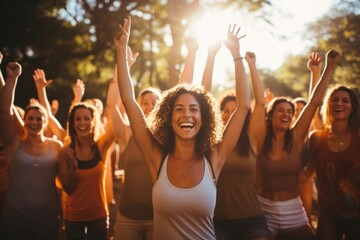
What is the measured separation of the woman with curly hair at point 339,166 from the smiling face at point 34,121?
3.14 metres

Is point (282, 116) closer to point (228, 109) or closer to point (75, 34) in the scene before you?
point (228, 109)

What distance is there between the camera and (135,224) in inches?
135

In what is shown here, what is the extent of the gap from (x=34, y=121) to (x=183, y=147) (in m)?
1.90

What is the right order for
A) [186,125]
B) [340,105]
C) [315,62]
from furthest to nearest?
[315,62]
[340,105]
[186,125]

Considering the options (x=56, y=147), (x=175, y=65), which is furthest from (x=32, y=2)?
(x=56, y=147)

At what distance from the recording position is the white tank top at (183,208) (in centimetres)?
253

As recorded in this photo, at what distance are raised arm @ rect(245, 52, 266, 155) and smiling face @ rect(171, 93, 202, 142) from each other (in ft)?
2.85

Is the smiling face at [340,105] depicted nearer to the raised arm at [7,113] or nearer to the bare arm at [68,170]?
the bare arm at [68,170]

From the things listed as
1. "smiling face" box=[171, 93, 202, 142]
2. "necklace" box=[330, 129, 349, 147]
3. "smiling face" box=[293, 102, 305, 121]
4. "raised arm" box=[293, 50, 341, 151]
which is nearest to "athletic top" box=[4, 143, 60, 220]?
"smiling face" box=[171, 93, 202, 142]

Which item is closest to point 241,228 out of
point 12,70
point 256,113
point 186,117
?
point 256,113

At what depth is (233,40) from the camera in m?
3.18

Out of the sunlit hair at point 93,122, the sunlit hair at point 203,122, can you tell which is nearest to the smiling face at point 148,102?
the sunlit hair at point 93,122

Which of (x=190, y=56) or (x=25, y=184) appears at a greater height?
(x=190, y=56)

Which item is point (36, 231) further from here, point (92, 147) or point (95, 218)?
point (92, 147)
